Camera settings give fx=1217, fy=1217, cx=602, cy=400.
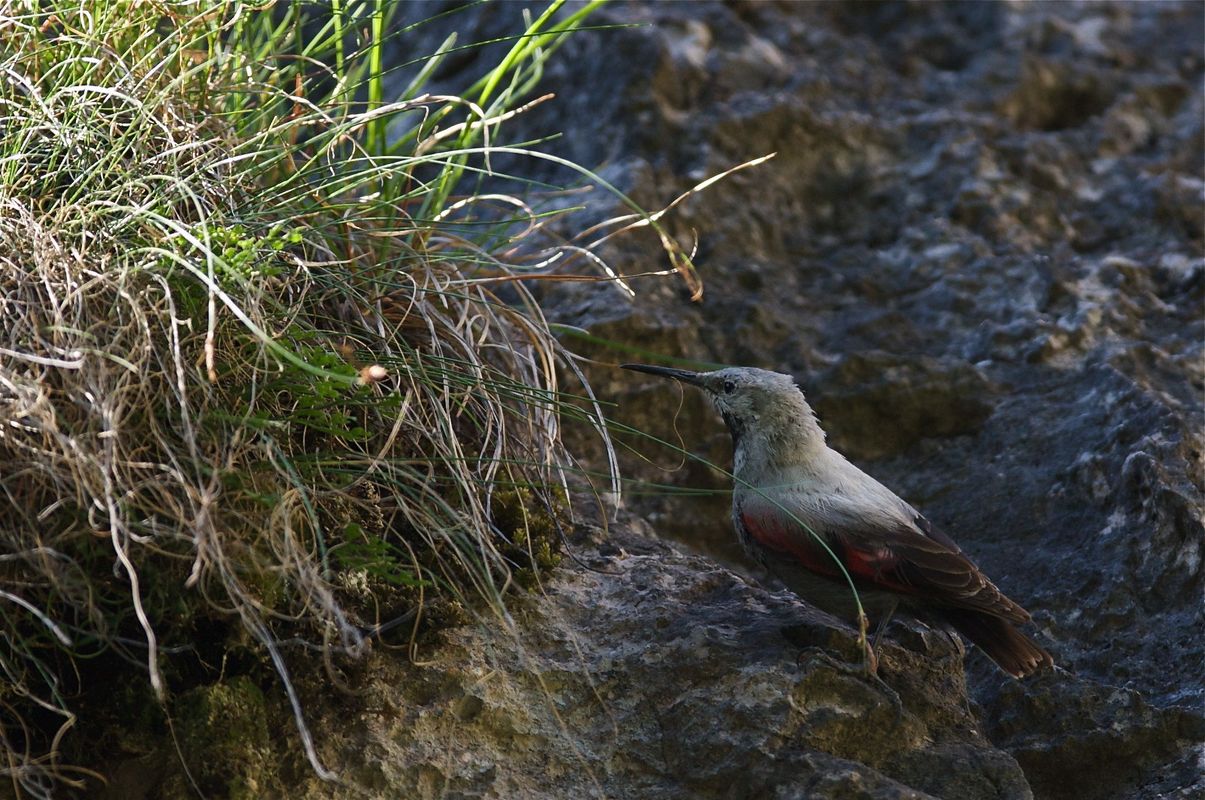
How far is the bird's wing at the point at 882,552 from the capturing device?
2580 millimetres

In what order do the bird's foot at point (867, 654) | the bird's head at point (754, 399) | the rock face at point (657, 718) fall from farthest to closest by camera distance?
the bird's head at point (754, 399) < the bird's foot at point (867, 654) < the rock face at point (657, 718)

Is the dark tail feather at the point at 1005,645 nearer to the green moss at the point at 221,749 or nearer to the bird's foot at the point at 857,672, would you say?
Result: the bird's foot at the point at 857,672

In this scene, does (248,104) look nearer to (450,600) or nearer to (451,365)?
(451,365)

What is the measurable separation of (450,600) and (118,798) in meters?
0.69

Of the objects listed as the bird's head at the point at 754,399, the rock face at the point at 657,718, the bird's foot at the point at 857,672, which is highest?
the bird's head at the point at 754,399

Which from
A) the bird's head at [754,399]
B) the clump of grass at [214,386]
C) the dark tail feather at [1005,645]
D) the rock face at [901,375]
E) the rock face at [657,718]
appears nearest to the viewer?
the clump of grass at [214,386]

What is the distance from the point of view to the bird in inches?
101

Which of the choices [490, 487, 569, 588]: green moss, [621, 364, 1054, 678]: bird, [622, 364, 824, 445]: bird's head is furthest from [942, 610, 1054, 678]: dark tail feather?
[490, 487, 569, 588]: green moss

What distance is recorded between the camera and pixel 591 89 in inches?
170

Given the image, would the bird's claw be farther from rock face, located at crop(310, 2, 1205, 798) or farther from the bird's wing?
the bird's wing

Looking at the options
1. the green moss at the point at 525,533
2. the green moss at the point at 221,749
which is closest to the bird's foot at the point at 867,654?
the green moss at the point at 525,533

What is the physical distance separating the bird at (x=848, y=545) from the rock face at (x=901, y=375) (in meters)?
0.10

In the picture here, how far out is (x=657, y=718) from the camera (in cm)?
234

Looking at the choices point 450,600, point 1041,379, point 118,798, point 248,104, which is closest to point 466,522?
point 450,600
